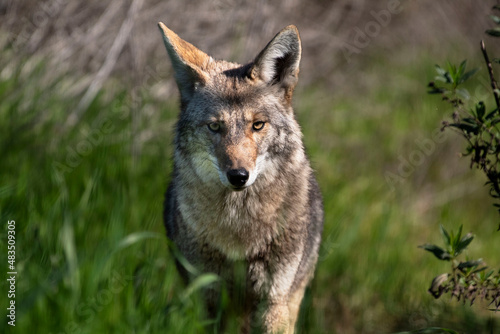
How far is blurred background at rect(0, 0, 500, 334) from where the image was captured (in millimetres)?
3257

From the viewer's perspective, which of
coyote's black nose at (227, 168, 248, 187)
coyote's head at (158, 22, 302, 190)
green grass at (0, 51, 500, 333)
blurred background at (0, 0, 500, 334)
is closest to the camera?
green grass at (0, 51, 500, 333)

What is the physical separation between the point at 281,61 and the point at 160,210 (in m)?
1.45

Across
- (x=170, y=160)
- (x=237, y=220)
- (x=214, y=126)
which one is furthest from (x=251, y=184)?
(x=170, y=160)

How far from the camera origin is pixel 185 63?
3898mm

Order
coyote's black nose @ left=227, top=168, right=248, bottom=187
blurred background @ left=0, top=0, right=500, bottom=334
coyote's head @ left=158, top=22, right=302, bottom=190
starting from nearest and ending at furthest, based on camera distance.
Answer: blurred background @ left=0, top=0, right=500, bottom=334
coyote's black nose @ left=227, top=168, right=248, bottom=187
coyote's head @ left=158, top=22, right=302, bottom=190

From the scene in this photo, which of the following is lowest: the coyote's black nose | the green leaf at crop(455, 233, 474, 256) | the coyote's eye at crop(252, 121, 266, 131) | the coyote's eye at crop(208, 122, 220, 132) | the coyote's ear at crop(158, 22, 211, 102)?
the green leaf at crop(455, 233, 474, 256)

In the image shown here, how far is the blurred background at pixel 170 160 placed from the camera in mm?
3257

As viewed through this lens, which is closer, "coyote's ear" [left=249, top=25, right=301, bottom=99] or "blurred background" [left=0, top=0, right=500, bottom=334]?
"blurred background" [left=0, top=0, right=500, bottom=334]

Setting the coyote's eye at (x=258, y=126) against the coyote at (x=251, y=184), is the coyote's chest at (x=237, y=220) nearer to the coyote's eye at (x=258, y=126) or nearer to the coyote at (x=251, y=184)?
the coyote at (x=251, y=184)

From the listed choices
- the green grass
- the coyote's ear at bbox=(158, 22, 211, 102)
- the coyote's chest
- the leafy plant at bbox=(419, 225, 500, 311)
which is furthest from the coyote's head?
the leafy plant at bbox=(419, 225, 500, 311)

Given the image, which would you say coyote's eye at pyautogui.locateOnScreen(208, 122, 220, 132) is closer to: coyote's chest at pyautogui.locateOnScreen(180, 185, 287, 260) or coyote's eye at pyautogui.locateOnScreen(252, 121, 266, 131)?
coyote's eye at pyautogui.locateOnScreen(252, 121, 266, 131)

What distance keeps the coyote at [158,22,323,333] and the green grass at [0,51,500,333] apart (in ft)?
0.88

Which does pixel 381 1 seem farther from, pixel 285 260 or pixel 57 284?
pixel 57 284

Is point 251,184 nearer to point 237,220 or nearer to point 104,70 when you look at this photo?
point 237,220
